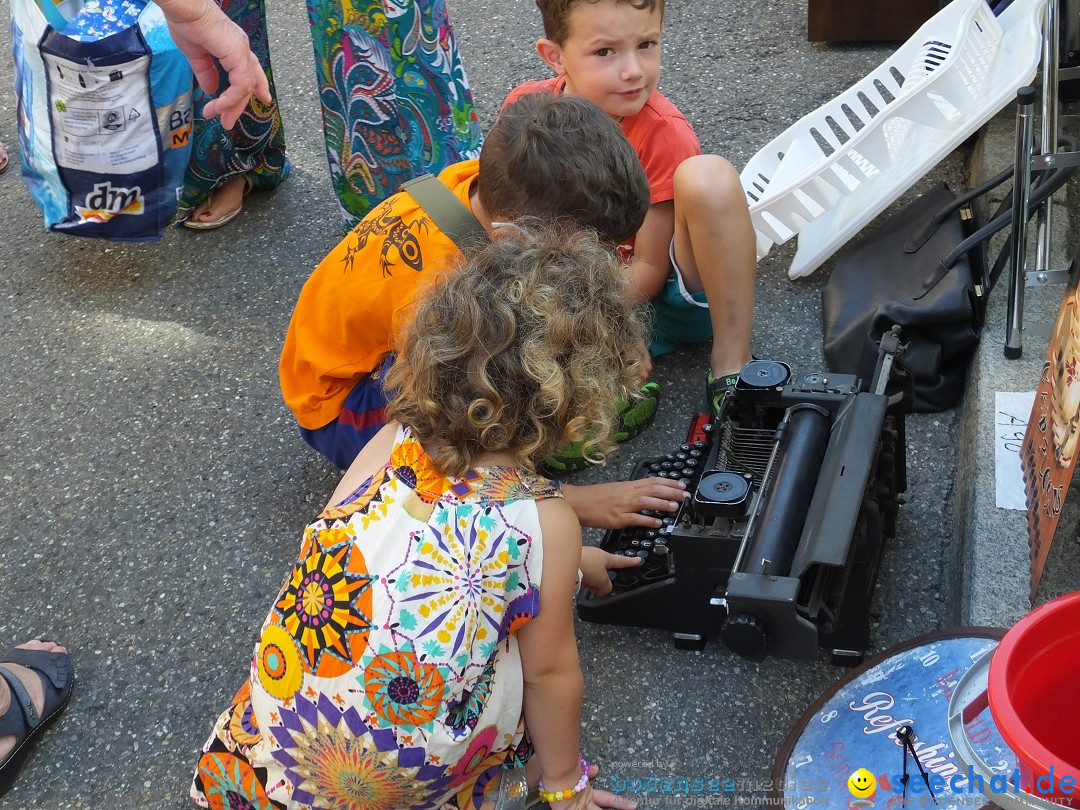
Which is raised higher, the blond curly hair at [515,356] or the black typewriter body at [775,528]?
the blond curly hair at [515,356]

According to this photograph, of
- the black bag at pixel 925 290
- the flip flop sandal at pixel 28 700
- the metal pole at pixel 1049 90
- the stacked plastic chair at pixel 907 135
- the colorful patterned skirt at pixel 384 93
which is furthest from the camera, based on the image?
the colorful patterned skirt at pixel 384 93

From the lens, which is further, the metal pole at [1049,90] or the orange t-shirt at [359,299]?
the metal pole at [1049,90]

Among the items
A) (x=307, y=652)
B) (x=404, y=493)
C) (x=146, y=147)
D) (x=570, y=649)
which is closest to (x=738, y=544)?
(x=570, y=649)

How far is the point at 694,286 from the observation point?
2512 mm

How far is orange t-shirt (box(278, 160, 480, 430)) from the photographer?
2078 mm

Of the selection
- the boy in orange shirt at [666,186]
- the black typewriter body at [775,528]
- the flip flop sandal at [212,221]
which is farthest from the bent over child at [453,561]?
the flip flop sandal at [212,221]

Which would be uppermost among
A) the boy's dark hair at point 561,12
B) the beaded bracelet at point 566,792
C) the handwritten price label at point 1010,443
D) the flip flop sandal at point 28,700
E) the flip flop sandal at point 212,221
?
the boy's dark hair at point 561,12

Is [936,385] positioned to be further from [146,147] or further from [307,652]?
[146,147]

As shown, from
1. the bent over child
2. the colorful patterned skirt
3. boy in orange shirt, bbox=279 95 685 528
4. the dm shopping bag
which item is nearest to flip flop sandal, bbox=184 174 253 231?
the dm shopping bag

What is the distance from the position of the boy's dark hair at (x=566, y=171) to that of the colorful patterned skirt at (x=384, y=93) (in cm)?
95

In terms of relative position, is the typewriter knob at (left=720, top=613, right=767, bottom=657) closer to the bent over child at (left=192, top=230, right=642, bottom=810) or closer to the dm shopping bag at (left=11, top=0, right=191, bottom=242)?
the bent over child at (left=192, top=230, right=642, bottom=810)

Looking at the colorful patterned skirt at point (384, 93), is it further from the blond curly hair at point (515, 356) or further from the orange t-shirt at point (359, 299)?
the blond curly hair at point (515, 356)

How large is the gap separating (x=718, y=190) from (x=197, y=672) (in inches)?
55.3

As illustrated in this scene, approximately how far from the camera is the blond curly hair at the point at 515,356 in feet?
4.89
